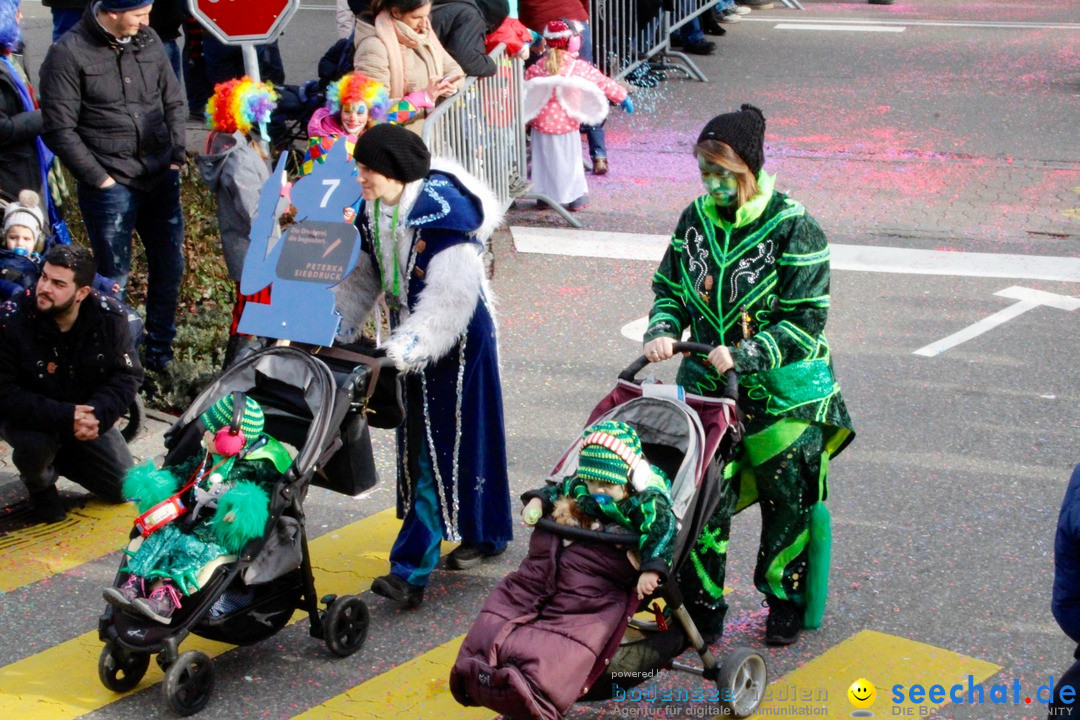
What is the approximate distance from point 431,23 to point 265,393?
4.79m

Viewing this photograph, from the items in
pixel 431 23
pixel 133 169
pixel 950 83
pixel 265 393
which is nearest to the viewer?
pixel 265 393

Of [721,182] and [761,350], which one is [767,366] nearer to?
[761,350]

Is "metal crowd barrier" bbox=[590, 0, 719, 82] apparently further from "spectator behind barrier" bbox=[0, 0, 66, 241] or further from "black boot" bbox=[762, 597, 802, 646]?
"black boot" bbox=[762, 597, 802, 646]

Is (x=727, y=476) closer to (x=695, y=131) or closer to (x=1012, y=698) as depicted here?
(x=1012, y=698)

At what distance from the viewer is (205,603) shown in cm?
481

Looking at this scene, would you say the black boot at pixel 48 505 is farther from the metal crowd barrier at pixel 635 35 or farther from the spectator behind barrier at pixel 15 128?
the metal crowd barrier at pixel 635 35

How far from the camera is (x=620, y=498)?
442 cm

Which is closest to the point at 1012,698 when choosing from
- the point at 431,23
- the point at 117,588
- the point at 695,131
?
the point at 117,588

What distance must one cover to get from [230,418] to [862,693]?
2.45 metres

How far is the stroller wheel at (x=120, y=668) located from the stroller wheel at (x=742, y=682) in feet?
6.82

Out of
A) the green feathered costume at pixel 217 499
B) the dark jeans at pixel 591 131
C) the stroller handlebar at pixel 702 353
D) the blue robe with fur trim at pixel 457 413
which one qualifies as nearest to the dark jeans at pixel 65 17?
the dark jeans at pixel 591 131

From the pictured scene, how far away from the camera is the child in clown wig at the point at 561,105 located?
10.5 m

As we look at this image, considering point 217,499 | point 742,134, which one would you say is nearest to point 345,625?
point 217,499

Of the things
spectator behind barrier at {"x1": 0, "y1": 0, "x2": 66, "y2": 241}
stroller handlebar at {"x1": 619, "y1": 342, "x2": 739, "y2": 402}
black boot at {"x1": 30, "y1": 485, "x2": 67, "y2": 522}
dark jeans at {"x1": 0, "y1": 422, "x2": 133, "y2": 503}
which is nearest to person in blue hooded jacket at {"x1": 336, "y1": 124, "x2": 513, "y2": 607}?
stroller handlebar at {"x1": 619, "y1": 342, "x2": 739, "y2": 402}
